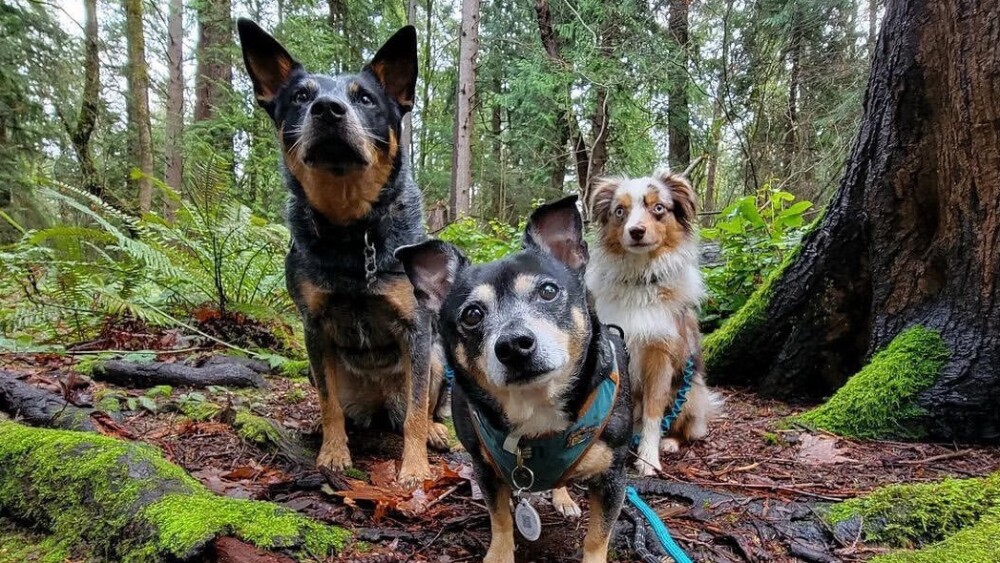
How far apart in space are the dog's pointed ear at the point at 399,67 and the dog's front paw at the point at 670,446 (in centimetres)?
297

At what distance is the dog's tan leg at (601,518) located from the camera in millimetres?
2404

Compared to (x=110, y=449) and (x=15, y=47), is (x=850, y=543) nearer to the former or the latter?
(x=110, y=449)

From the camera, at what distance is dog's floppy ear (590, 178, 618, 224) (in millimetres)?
4613

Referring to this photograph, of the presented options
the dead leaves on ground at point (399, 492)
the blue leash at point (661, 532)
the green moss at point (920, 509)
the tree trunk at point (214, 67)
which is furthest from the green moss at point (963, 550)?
the tree trunk at point (214, 67)

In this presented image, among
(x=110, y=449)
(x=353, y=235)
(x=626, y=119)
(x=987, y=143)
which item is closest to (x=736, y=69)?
(x=626, y=119)

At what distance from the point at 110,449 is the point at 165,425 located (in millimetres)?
1362

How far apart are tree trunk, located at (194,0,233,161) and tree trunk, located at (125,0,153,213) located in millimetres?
1091

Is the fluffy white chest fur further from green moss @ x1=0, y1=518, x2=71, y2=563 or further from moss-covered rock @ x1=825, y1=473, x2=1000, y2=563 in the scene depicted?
green moss @ x1=0, y1=518, x2=71, y2=563

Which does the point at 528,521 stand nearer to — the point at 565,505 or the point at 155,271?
the point at 565,505

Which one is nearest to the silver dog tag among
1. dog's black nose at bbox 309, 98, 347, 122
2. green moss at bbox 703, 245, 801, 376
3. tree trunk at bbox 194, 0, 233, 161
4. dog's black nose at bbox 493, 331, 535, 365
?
dog's black nose at bbox 493, 331, 535, 365

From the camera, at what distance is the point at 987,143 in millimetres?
3408

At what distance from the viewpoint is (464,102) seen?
472 inches

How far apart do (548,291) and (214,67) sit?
530 inches

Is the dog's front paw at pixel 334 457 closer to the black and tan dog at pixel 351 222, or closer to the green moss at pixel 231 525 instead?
the black and tan dog at pixel 351 222
